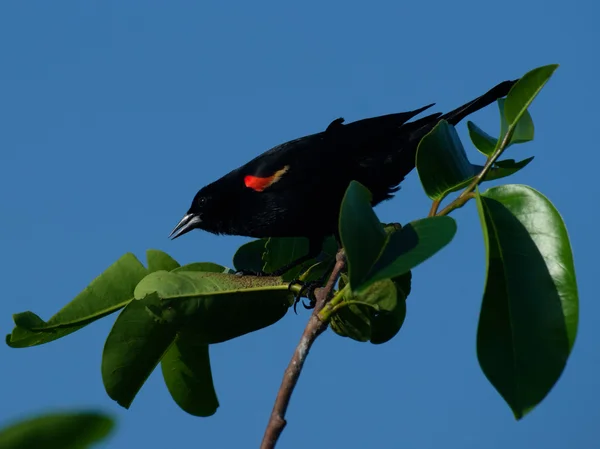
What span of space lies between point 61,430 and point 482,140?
161cm

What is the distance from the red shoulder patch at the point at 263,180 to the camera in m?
4.75

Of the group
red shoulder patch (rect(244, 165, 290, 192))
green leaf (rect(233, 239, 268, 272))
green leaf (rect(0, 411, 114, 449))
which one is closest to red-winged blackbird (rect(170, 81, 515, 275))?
red shoulder patch (rect(244, 165, 290, 192))

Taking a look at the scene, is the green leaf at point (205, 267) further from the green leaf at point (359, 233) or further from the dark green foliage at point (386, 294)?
the green leaf at point (359, 233)

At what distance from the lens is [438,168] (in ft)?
6.41

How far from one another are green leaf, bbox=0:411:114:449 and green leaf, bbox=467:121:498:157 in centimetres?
155

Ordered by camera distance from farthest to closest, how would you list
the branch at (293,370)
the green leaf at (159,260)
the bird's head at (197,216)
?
the bird's head at (197,216)
the green leaf at (159,260)
the branch at (293,370)

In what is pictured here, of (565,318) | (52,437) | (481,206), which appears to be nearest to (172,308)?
(481,206)

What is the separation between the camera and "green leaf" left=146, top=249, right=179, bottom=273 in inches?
88.6

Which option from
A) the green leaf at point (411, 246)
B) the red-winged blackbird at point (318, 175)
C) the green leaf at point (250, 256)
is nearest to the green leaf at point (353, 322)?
the green leaf at point (411, 246)

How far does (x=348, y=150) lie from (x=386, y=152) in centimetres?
24

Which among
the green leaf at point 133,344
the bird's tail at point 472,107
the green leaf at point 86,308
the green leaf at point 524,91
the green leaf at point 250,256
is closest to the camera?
the green leaf at point 524,91

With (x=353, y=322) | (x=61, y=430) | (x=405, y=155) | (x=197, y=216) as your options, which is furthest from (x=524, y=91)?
(x=197, y=216)

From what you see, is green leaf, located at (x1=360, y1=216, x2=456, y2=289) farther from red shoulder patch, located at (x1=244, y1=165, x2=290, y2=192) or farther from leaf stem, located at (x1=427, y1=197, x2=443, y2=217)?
red shoulder patch, located at (x1=244, y1=165, x2=290, y2=192)

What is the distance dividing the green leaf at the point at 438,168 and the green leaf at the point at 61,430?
137 centimetres
